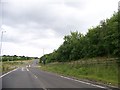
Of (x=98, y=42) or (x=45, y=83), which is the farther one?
(x=98, y=42)

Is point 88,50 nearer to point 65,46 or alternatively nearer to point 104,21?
point 104,21

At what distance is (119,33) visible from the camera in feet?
132

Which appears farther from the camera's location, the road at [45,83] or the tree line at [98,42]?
the tree line at [98,42]

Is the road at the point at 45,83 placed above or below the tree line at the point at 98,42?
below

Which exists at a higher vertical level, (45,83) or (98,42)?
(98,42)

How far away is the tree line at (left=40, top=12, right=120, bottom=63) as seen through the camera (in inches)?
1678

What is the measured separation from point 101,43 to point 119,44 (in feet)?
55.7

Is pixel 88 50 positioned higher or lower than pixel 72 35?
lower

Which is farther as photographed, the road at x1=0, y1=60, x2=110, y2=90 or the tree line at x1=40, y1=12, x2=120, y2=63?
the tree line at x1=40, y1=12, x2=120, y2=63

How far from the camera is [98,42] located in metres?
62.2

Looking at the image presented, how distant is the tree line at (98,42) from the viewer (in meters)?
42.6

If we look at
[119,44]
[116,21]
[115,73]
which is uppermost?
[116,21]

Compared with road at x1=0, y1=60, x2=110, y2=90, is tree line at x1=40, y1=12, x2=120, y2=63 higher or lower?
higher

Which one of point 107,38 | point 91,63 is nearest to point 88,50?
point 91,63
